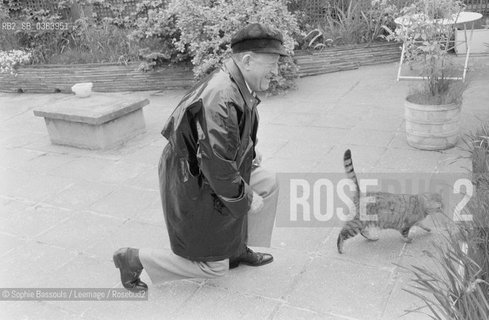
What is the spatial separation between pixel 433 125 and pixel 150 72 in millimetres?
4749

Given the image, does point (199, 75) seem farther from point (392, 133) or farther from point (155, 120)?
point (392, 133)

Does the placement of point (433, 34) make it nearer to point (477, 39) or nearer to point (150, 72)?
point (477, 39)

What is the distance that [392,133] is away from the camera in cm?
557

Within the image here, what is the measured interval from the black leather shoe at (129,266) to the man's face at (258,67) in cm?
127

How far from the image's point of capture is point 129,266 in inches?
124

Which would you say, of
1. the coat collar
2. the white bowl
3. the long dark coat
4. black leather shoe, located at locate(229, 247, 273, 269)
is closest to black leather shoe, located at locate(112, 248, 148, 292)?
the long dark coat

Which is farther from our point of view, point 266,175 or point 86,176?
point 86,176

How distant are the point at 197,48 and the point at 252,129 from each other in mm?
4400

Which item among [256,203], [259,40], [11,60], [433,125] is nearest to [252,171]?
[256,203]

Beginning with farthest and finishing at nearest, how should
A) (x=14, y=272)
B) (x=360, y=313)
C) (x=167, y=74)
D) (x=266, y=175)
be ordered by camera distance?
(x=167, y=74), (x=14, y=272), (x=266, y=175), (x=360, y=313)

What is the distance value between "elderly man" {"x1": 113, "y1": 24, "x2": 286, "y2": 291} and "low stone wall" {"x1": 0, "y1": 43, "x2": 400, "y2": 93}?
16.8 feet

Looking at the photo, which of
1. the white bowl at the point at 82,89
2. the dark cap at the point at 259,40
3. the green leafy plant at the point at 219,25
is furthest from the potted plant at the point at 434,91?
the white bowl at the point at 82,89

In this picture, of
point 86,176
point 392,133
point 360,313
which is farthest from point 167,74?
point 360,313

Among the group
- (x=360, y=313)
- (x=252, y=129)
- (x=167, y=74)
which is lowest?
(x=360, y=313)
